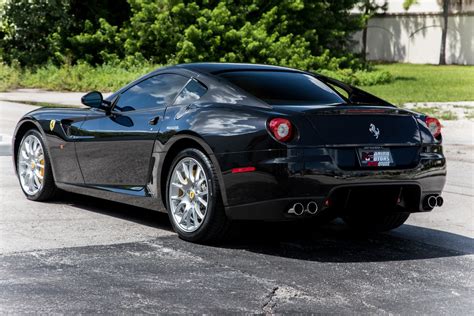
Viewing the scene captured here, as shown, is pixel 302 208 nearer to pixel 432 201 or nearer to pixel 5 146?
pixel 432 201

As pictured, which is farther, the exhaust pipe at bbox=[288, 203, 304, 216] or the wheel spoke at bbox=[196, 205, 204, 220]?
the wheel spoke at bbox=[196, 205, 204, 220]

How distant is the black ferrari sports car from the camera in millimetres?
6922

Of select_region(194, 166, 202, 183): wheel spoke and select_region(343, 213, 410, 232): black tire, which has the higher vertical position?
select_region(194, 166, 202, 183): wheel spoke

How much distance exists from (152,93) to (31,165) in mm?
1735

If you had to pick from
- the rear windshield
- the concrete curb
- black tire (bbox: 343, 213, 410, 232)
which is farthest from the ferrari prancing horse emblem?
the concrete curb

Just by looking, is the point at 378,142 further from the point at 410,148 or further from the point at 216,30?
the point at 216,30

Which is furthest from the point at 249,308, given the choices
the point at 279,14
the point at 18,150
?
the point at 279,14

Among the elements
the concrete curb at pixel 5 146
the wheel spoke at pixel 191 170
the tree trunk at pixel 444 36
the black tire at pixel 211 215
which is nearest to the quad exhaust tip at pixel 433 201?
the black tire at pixel 211 215

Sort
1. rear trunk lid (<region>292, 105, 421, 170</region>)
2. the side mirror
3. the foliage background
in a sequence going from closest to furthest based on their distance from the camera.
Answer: rear trunk lid (<region>292, 105, 421, 170</region>) → the side mirror → the foliage background

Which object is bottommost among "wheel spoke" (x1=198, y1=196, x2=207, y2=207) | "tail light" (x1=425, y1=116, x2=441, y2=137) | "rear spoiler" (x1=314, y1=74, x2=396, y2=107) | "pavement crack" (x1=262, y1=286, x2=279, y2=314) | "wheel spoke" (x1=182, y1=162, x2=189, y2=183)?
"pavement crack" (x1=262, y1=286, x2=279, y2=314)

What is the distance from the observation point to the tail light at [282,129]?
6902 mm

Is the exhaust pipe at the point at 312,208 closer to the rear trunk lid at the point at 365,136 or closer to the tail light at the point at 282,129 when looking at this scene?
the rear trunk lid at the point at 365,136

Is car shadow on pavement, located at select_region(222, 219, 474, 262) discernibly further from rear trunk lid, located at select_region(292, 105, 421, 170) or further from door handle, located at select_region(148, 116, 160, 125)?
door handle, located at select_region(148, 116, 160, 125)

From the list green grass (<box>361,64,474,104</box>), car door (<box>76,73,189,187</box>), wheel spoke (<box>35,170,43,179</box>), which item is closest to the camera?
car door (<box>76,73,189,187</box>)
